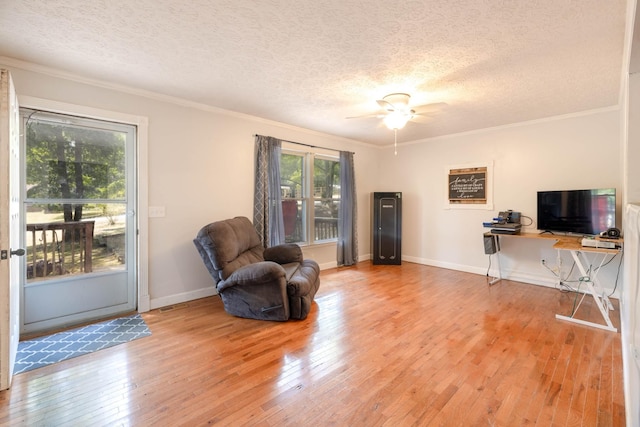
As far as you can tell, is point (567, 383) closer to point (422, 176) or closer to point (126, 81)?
point (422, 176)

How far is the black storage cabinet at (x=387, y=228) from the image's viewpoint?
540 centimetres

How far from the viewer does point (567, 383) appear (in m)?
1.96

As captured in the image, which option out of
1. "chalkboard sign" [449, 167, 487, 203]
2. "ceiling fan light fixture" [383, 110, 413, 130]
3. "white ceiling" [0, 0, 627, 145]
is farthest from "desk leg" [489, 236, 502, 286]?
"ceiling fan light fixture" [383, 110, 413, 130]

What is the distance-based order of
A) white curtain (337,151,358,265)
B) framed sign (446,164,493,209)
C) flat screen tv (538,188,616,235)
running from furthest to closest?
white curtain (337,151,358,265) → framed sign (446,164,493,209) → flat screen tv (538,188,616,235)

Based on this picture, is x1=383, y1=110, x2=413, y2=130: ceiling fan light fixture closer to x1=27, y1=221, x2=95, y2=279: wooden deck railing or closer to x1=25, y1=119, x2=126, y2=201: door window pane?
x1=25, y1=119, x2=126, y2=201: door window pane

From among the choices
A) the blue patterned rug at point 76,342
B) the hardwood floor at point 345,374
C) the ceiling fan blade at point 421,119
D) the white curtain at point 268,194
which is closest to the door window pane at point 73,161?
the blue patterned rug at point 76,342

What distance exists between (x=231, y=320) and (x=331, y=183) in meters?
3.12

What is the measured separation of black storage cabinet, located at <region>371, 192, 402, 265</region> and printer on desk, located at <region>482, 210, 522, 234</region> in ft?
5.11

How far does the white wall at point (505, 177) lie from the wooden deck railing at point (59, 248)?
4.97m

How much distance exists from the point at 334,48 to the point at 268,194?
92.2 inches

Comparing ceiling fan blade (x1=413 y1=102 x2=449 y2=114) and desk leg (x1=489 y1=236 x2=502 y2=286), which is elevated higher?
ceiling fan blade (x1=413 y1=102 x2=449 y2=114)

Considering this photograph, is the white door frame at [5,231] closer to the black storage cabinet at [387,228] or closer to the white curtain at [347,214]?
the white curtain at [347,214]

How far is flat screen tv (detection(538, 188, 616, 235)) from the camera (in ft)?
11.1

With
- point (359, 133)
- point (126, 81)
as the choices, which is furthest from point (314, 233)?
point (126, 81)
